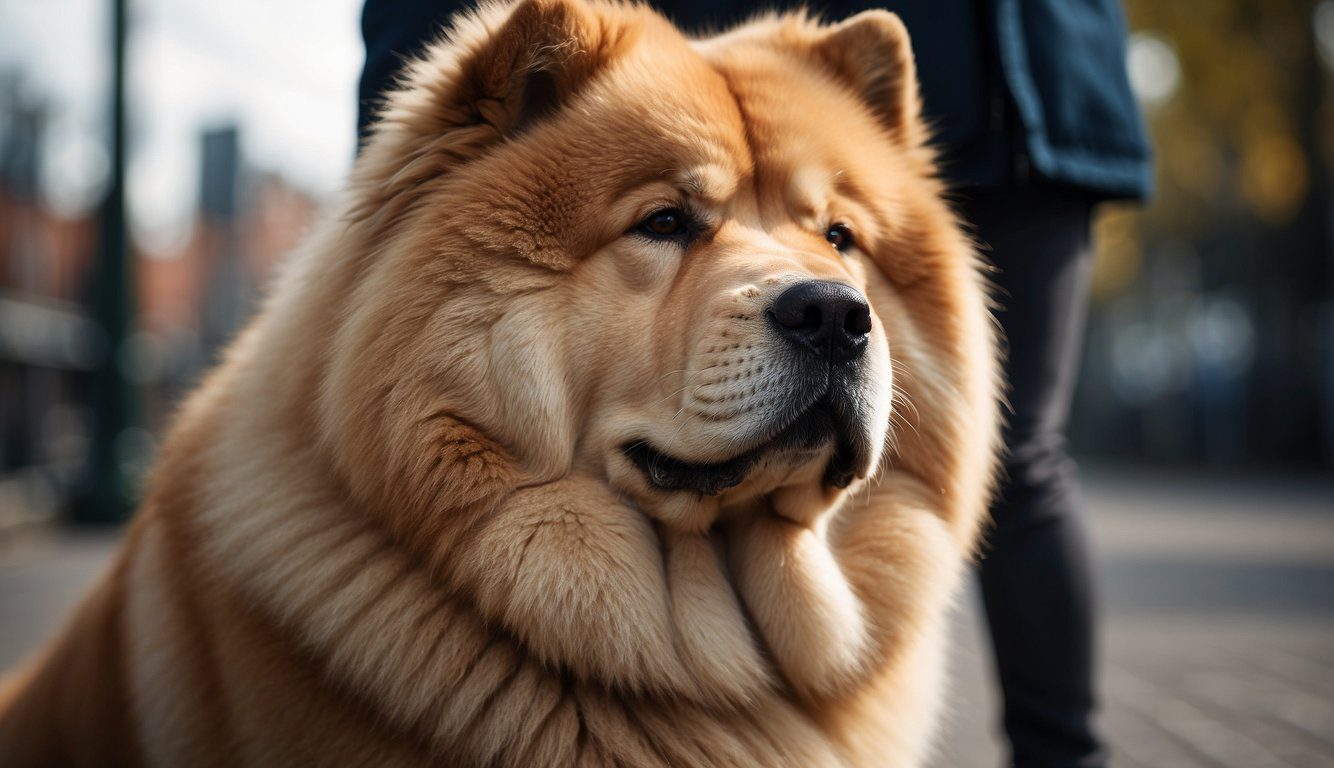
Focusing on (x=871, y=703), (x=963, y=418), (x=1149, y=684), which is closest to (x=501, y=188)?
(x=963, y=418)

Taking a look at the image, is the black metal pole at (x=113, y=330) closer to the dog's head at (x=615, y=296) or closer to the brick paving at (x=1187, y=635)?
the brick paving at (x=1187, y=635)

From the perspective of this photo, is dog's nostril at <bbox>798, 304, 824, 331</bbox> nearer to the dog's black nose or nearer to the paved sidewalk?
the dog's black nose

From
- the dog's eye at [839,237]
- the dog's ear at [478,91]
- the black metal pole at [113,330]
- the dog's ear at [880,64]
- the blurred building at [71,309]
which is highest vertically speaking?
the dog's ear at [880,64]

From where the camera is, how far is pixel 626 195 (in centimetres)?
201

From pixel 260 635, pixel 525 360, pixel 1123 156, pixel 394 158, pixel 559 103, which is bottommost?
pixel 260 635

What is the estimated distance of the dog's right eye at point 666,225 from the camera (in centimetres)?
204

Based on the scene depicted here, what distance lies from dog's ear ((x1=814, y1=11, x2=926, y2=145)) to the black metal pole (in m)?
7.44

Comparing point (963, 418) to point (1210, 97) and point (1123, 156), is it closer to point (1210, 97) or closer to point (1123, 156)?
point (1123, 156)

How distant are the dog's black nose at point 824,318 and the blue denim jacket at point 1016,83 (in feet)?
1.91

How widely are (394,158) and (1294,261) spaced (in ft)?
56.5

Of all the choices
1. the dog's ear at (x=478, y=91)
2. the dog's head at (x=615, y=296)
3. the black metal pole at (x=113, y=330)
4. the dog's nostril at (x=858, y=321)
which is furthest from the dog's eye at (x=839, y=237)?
the black metal pole at (x=113, y=330)

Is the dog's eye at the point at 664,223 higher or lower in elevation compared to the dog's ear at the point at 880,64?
lower

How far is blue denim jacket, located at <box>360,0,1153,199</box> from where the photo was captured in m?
2.17

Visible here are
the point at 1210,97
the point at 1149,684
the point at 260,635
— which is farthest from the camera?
the point at 1210,97
